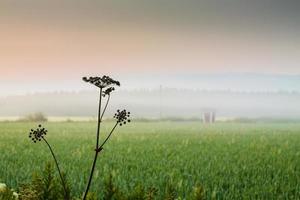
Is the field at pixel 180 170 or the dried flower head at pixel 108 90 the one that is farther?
the field at pixel 180 170

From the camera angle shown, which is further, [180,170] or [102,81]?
[180,170]

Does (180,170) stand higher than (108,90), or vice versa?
(108,90)

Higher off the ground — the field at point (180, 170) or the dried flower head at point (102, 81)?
the dried flower head at point (102, 81)

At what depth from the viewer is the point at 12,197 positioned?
4.98 m

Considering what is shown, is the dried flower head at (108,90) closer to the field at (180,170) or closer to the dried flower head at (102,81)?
the dried flower head at (102,81)

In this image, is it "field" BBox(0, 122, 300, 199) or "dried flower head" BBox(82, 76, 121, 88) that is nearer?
"dried flower head" BBox(82, 76, 121, 88)

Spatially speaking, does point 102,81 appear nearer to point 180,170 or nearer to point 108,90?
point 108,90

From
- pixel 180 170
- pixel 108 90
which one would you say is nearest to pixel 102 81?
pixel 108 90

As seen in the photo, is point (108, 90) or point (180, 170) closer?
point (108, 90)

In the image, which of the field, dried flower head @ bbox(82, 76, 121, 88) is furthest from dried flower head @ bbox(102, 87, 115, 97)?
the field

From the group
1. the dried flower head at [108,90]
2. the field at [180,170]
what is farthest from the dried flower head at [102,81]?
the field at [180,170]

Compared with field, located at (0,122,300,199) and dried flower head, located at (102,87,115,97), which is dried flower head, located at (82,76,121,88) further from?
field, located at (0,122,300,199)

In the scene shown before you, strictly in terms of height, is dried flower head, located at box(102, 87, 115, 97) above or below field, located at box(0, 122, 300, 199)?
above

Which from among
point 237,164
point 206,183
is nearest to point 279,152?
point 237,164
